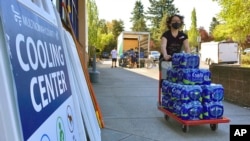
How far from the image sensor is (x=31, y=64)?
6.76 ft

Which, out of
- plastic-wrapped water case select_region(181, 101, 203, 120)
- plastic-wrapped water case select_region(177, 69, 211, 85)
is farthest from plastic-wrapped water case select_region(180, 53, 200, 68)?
plastic-wrapped water case select_region(181, 101, 203, 120)

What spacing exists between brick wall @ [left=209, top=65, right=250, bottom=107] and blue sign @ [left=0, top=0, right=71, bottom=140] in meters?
5.87

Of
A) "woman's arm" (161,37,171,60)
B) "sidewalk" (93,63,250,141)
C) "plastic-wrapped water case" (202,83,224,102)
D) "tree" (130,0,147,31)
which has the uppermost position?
"tree" (130,0,147,31)

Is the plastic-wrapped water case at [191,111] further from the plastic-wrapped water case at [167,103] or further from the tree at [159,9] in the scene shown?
the tree at [159,9]

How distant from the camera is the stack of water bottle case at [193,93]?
516cm

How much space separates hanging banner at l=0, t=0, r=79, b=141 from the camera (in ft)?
5.77

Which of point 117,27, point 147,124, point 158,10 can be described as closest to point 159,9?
point 158,10

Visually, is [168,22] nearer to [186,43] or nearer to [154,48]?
[186,43]

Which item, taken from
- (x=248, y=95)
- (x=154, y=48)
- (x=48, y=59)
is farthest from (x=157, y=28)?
(x=48, y=59)

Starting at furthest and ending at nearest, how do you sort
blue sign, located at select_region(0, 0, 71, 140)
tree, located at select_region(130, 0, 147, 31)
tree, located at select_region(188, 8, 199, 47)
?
tree, located at select_region(130, 0, 147, 31) → tree, located at select_region(188, 8, 199, 47) → blue sign, located at select_region(0, 0, 71, 140)

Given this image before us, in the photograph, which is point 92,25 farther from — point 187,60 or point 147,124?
point 187,60

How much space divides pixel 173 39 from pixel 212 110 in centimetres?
158

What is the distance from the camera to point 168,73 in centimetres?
594

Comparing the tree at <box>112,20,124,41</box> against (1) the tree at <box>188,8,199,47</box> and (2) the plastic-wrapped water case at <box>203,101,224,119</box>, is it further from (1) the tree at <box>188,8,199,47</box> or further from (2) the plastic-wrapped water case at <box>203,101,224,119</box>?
(2) the plastic-wrapped water case at <box>203,101,224,119</box>
